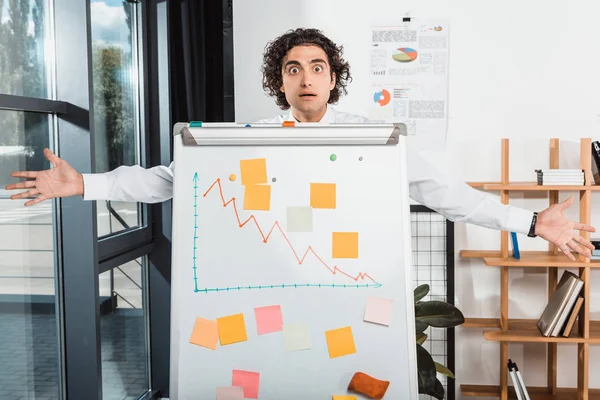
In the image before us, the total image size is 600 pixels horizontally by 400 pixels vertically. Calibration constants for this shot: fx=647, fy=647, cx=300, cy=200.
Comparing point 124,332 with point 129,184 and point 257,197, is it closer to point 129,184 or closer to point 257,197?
point 129,184

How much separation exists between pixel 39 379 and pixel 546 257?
7.43ft

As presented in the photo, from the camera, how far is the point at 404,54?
10.6ft

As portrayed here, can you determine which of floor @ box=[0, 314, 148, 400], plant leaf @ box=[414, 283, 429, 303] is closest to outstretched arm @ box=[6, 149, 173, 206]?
floor @ box=[0, 314, 148, 400]

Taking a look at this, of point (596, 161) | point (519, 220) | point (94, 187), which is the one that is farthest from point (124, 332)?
point (596, 161)

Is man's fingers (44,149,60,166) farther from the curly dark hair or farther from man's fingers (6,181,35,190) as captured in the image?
the curly dark hair

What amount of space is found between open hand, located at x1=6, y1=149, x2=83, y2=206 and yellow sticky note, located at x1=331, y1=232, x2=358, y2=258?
0.75 m

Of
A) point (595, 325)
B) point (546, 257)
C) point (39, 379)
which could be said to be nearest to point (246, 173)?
point (39, 379)

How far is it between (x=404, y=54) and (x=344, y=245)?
1761mm

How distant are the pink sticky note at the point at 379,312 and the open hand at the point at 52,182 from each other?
886 mm

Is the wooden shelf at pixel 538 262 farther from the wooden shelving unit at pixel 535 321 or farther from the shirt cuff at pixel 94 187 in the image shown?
the shirt cuff at pixel 94 187

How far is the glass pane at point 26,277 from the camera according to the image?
189 centimetres

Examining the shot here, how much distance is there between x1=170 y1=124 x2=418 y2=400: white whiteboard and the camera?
1.71 metres

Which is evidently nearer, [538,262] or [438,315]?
[438,315]

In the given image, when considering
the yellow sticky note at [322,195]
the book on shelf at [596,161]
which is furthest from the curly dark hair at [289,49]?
the book on shelf at [596,161]
